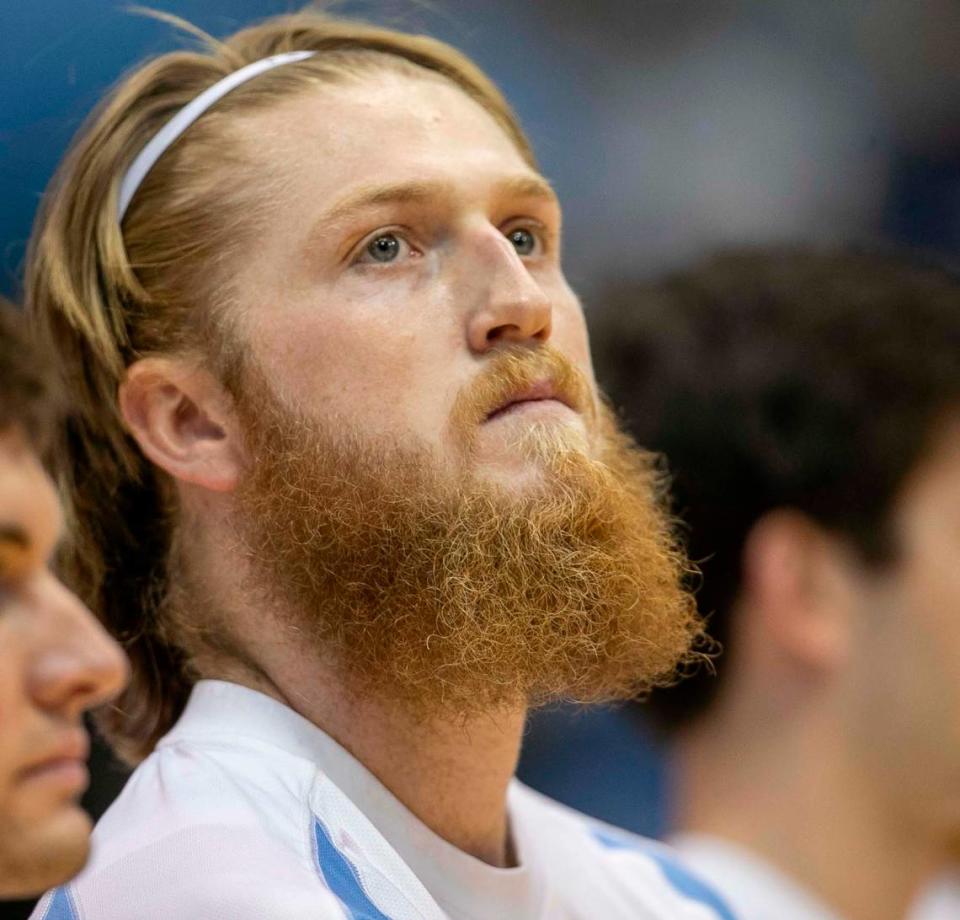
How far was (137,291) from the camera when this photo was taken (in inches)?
92.9

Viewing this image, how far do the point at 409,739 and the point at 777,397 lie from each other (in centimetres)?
109

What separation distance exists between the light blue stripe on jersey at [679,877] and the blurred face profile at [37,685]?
146 cm

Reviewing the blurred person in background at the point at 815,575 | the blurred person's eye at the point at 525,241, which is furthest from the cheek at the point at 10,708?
the blurred person in background at the point at 815,575

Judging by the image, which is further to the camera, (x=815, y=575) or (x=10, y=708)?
(x=815, y=575)

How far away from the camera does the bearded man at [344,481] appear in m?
2.16

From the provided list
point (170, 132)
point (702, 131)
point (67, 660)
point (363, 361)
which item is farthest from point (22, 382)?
point (702, 131)

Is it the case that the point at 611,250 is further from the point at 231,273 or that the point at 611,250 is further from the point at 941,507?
the point at 231,273

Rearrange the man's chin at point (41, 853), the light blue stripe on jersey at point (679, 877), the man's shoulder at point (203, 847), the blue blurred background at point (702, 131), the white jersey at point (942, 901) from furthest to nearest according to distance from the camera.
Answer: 1. the blue blurred background at point (702, 131)
2. the white jersey at point (942, 901)
3. the light blue stripe on jersey at point (679, 877)
4. the man's shoulder at point (203, 847)
5. the man's chin at point (41, 853)

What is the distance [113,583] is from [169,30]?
99 cm

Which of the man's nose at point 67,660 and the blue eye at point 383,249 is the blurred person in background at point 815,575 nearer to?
the blue eye at point 383,249

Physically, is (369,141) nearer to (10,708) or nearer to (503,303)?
(503,303)

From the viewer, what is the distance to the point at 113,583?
246 centimetres

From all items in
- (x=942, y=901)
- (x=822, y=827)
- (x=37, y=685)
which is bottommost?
(x=942, y=901)

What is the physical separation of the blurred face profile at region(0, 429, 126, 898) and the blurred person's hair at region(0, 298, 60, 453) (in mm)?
18
